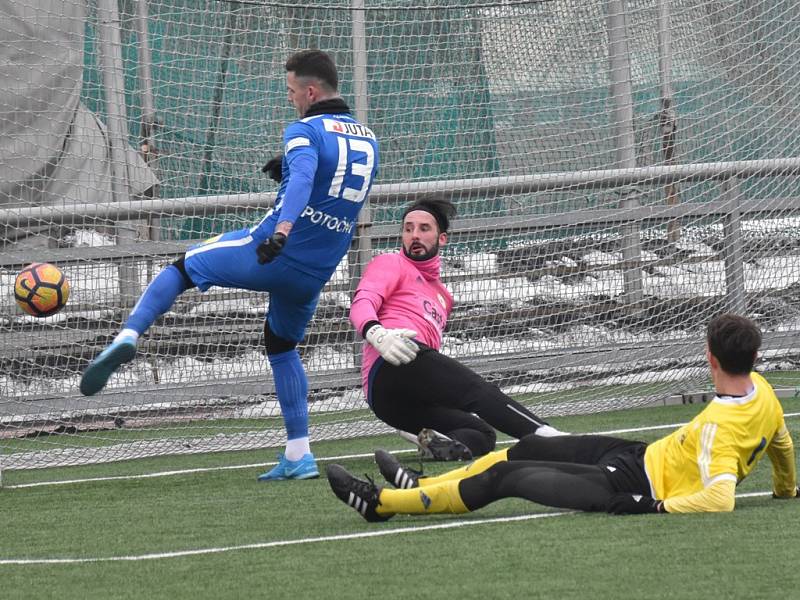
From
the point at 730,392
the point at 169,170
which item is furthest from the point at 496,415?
the point at 169,170

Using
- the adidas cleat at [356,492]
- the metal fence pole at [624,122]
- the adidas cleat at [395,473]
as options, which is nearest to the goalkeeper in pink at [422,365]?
the adidas cleat at [395,473]

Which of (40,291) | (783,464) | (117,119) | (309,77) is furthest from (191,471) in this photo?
(783,464)

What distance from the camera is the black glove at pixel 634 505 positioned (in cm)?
462

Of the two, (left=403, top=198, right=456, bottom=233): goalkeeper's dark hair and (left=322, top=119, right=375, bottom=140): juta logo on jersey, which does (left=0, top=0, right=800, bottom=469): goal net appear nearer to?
(left=403, top=198, right=456, bottom=233): goalkeeper's dark hair

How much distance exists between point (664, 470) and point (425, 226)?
254 cm

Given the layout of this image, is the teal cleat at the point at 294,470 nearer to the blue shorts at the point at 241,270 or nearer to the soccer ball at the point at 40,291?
the blue shorts at the point at 241,270

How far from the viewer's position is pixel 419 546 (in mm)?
4336

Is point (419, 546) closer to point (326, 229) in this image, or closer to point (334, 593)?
point (334, 593)

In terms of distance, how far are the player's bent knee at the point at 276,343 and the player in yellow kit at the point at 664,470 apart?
1972 millimetres

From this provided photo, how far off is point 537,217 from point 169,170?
229 centimetres

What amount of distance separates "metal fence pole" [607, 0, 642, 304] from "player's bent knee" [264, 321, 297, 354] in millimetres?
3152

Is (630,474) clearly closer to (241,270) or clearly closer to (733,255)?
(241,270)

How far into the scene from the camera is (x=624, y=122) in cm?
927

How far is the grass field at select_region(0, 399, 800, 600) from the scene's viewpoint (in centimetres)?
370
